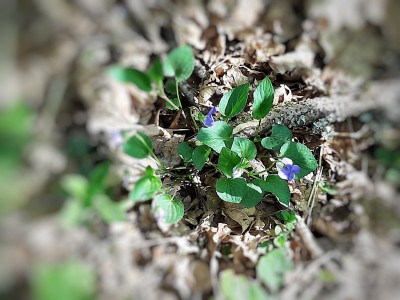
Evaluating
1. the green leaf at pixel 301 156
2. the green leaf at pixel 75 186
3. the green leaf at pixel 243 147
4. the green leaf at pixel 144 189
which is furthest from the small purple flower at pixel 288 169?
the green leaf at pixel 75 186

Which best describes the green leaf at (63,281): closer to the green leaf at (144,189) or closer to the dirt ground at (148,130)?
the dirt ground at (148,130)

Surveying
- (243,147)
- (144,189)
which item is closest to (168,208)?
(144,189)

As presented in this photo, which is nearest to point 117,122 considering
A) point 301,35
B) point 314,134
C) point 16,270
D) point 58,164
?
point 58,164

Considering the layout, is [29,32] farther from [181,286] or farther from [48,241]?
[181,286]

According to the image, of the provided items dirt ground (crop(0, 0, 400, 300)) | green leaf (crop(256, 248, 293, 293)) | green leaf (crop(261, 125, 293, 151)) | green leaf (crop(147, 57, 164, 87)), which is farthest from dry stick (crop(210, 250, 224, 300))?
green leaf (crop(147, 57, 164, 87))

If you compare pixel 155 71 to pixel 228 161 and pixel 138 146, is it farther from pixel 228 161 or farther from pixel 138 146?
pixel 228 161
